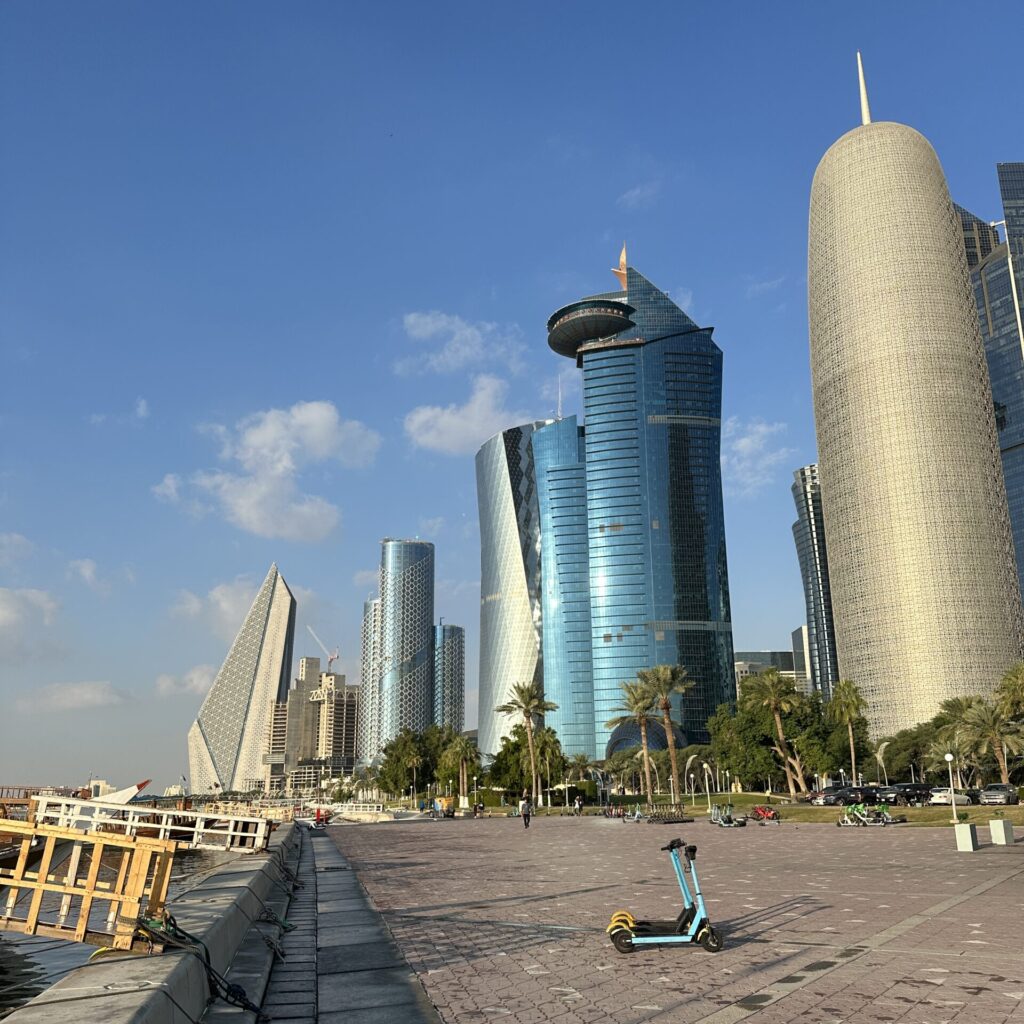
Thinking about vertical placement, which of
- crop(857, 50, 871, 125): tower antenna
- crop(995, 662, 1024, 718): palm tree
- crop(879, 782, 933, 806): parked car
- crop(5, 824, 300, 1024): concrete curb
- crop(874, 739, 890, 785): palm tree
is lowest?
crop(879, 782, 933, 806): parked car

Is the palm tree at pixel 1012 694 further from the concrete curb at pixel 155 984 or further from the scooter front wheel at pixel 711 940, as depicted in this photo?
the concrete curb at pixel 155 984

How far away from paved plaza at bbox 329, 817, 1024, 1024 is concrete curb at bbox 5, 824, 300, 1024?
2173 millimetres

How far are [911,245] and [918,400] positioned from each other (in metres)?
29.4

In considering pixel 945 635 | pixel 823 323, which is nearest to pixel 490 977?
pixel 945 635

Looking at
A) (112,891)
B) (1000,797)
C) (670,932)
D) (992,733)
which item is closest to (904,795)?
(1000,797)

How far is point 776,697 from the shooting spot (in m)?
82.2

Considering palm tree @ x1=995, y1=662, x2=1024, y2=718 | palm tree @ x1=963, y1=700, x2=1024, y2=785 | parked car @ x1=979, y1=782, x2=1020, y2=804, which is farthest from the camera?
palm tree @ x1=963, y1=700, x2=1024, y2=785

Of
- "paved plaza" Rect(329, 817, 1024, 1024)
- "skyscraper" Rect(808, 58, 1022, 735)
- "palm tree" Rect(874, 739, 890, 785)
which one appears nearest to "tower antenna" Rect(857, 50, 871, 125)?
"skyscraper" Rect(808, 58, 1022, 735)

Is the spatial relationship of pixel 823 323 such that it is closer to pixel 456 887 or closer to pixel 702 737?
pixel 702 737

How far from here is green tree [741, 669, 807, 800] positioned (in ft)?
269

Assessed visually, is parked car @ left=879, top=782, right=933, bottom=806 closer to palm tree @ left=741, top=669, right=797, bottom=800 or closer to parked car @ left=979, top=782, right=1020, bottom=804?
parked car @ left=979, top=782, right=1020, bottom=804

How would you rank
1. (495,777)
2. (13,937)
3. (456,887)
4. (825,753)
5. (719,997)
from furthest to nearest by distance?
(495,777) < (825,753) < (456,887) < (13,937) < (719,997)

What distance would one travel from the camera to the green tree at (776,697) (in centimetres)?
8194

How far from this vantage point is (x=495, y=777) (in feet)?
345
